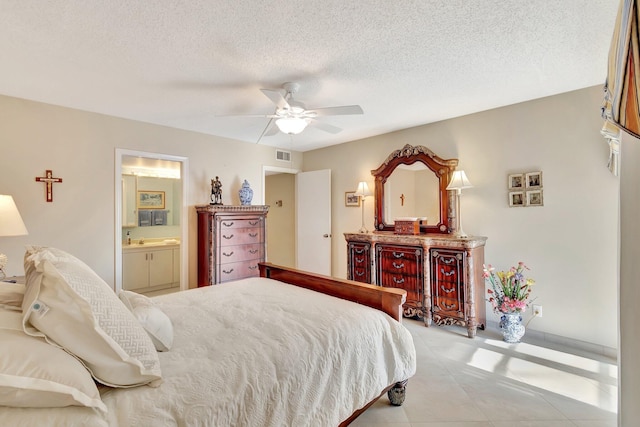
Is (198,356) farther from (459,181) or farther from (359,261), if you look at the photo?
(459,181)

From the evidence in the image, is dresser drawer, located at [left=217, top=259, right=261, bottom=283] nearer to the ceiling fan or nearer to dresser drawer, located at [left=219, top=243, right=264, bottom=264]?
dresser drawer, located at [left=219, top=243, right=264, bottom=264]

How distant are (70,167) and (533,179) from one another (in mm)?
4871

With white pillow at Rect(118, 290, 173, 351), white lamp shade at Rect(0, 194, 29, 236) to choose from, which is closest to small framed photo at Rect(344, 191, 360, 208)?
white pillow at Rect(118, 290, 173, 351)

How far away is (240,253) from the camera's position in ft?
13.5

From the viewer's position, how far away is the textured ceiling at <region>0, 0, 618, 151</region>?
5.55ft

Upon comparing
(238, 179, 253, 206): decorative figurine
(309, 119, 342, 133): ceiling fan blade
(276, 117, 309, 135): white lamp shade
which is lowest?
(238, 179, 253, 206): decorative figurine

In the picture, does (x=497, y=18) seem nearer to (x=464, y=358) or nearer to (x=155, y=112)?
(x=464, y=358)

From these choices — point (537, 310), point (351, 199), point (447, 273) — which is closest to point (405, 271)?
point (447, 273)

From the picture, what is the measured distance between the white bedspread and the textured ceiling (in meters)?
1.76

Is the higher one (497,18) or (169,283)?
(497,18)

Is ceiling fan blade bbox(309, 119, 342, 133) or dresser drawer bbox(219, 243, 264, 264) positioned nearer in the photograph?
ceiling fan blade bbox(309, 119, 342, 133)

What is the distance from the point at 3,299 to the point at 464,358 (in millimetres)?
3127

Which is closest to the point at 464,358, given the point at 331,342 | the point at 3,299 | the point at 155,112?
the point at 331,342

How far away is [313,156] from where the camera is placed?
5.41 m
